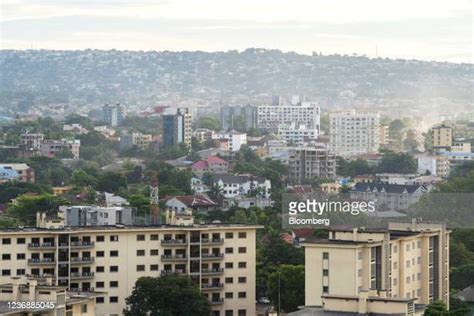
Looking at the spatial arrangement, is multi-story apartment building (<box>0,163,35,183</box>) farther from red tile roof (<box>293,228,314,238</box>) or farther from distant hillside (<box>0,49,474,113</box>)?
distant hillside (<box>0,49,474,113</box>)

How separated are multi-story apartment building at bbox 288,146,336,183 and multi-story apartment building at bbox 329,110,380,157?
55.3 ft

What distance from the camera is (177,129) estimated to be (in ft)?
246

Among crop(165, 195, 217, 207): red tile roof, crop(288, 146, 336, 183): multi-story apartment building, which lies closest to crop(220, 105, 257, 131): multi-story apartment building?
crop(288, 146, 336, 183): multi-story apartment building

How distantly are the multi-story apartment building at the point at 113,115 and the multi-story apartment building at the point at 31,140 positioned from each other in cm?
2884

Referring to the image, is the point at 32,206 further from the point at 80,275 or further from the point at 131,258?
the point at 80,275

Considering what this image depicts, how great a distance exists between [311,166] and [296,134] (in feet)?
87.5

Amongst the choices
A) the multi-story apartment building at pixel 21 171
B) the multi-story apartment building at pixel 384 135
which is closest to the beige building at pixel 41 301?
the multi-story apartment building at pixel 21 171

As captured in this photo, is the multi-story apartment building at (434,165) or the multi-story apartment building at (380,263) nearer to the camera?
the multi-story apartment building at (380,263)

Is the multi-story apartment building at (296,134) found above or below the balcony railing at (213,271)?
above

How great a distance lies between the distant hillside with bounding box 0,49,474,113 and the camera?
434 ft

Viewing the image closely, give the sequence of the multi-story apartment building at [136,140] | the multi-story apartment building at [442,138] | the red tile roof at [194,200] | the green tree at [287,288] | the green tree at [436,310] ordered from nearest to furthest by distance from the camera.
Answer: the green tree at [436,310] < the green tree at [287,288] < the red tile roof at [194,200] < the multi-story apartment building at [442,138] < the multi-story apartment building at [136,140]

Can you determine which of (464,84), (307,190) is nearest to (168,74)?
(464,84)

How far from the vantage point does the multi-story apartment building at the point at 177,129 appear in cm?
7400

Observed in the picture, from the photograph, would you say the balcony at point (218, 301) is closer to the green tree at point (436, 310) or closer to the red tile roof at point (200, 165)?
the green tree at point (436, 310)
